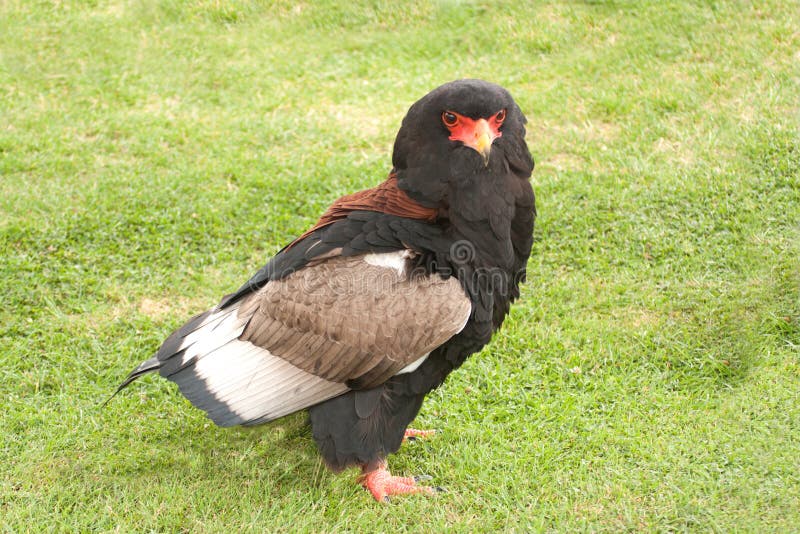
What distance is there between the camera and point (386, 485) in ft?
13.6

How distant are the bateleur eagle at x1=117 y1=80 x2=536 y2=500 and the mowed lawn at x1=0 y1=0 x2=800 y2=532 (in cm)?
50

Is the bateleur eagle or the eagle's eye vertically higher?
the eagle's eye

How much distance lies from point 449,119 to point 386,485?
1901 millimetres

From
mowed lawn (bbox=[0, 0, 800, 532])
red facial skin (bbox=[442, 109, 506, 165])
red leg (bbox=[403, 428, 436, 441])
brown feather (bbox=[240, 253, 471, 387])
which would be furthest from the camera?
red leg (bbox=[403, 428, 436, 441])

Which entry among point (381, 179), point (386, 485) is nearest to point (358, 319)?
point (386, 485)

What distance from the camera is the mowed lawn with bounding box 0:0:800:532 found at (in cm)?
409

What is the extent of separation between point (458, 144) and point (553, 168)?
3120 mm

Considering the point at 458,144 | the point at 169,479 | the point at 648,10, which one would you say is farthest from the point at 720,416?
the point at 648,10

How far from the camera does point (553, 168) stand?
22.0 feet

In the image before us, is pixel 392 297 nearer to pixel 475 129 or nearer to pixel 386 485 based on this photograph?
pixel 475 129

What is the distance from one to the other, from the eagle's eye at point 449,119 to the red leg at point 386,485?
1781mm

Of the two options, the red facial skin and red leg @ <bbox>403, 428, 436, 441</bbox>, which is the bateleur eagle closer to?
the red facial skin

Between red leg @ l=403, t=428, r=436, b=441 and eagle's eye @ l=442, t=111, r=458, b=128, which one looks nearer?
eagle's eye @ l=442, t=111, r=458, b=128

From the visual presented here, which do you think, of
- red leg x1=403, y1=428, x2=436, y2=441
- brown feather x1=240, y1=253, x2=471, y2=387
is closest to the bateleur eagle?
brown feather x1=240, y1=253, x2=471, y2=387
